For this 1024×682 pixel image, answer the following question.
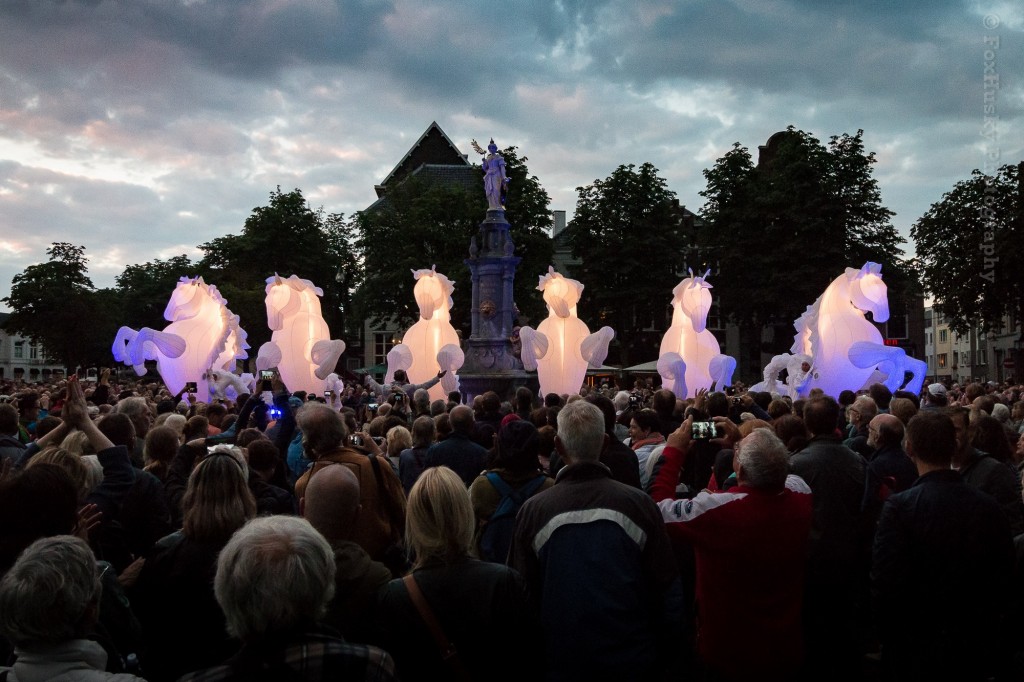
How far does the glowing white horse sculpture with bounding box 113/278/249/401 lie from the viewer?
61.5 ft

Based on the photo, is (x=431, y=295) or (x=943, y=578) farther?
(x=431, y=295)

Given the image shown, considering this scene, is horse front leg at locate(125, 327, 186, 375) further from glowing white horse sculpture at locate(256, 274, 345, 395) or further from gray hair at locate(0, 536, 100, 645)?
gray hair at locate(0, 536, 100, 645)

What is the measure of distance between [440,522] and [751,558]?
1.50 m

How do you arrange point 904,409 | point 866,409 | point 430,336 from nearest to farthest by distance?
point 904,409
point 866,409
point 430,336

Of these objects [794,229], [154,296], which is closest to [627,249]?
[794,229]

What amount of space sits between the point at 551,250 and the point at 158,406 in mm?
31162

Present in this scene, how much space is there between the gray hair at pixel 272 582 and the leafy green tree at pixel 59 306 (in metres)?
49.7

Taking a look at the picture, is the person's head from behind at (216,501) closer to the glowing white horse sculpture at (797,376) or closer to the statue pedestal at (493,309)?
the glowing white horse sculpture at (797,376)

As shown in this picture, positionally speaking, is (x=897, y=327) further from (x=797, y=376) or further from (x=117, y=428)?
(x=117, y=428)

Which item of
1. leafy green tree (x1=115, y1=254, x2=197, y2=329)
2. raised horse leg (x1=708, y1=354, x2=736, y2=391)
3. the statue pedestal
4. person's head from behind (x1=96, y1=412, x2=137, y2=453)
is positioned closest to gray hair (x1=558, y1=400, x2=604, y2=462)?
person's head from behind (x1=96, y1=412, x2=137, y2=453)

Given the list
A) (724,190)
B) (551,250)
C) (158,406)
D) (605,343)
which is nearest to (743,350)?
(724,190)

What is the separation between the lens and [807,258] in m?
39.3

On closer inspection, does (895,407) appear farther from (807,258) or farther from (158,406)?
(807,258)

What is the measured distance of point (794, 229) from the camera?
1583 inches
